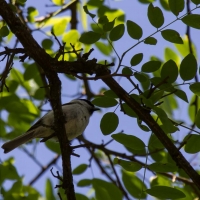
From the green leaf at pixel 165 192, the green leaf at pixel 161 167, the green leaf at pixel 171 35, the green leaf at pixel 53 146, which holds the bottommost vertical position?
the green leaf at pixel 165 192

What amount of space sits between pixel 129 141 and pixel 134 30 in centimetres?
74

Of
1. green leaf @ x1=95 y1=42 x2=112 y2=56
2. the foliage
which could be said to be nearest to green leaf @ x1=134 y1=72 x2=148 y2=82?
the foliage

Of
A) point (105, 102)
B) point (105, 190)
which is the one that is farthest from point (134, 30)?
point (105, 190)

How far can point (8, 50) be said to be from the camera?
295 cm

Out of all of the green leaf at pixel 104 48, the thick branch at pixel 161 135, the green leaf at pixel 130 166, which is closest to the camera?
the thick branch at pixel 161 135

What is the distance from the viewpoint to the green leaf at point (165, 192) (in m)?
2.90

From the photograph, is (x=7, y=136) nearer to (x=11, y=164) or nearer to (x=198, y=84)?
(x=11, y=164)

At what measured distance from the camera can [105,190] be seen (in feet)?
12.6

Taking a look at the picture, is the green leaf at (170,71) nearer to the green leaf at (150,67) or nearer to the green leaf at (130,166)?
the green leaf at (150,67)

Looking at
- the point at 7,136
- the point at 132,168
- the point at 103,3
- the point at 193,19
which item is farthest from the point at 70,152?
the point at 103,3

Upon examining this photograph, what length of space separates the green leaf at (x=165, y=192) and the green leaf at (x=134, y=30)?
1.01 meters

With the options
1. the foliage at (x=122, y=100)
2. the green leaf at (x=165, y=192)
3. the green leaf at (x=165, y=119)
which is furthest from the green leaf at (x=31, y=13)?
the green leaf at (x=165, y=192)

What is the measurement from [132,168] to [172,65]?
747 millimetres

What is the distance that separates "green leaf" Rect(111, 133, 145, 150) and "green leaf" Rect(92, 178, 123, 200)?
931 mm
